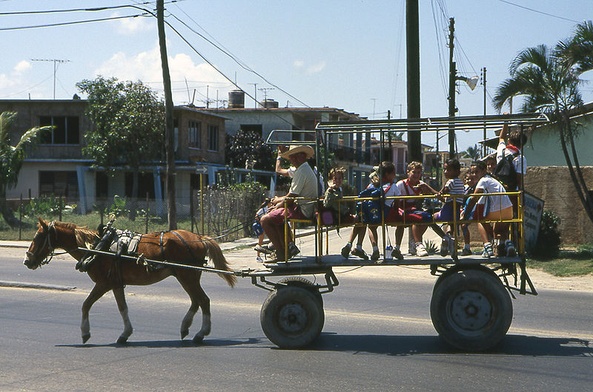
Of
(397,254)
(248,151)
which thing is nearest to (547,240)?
(397,254)

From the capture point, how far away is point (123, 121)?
36812mm

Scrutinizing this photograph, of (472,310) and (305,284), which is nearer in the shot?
(472,310)

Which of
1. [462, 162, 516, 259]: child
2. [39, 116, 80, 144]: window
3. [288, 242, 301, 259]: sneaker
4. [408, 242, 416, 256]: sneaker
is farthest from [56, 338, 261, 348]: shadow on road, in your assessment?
[39, 116, 80, 144]: window

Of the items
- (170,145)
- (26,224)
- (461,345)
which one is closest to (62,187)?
(26,224)

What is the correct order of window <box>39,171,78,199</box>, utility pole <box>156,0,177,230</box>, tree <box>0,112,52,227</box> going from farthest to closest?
window <box>39,171,78,199</box>, tree <box>0,112,52,227</box>, utility pole <box>156,0,177,230</box>

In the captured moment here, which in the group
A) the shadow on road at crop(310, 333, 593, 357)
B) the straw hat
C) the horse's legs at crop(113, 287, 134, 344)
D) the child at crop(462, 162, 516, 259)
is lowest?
the shadow on road at crop(310, 333, 593, 357)

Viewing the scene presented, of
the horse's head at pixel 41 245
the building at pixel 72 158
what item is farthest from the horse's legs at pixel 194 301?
the building at pixel 72 158

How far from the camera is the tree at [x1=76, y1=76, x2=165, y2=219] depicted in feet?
121

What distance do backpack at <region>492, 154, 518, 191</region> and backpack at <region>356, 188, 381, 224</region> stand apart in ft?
5.22

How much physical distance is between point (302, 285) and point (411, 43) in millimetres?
10497

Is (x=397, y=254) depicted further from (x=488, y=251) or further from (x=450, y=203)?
(x=488, y=251)

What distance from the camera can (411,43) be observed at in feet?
63.3

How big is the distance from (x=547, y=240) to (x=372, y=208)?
11115 mm

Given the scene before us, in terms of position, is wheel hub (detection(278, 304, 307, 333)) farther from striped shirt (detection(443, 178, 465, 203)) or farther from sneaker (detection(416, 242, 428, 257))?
striped shirt (detection(443, 178, 465, 203))
